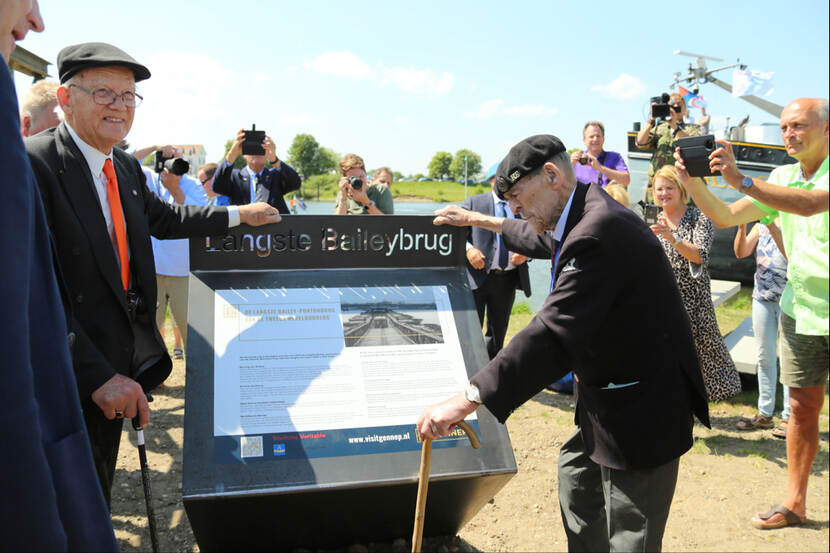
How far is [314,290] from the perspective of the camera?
283cm

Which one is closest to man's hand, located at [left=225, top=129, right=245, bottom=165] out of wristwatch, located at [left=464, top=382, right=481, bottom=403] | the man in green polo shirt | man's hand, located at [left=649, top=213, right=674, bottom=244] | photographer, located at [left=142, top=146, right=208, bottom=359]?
photographer, located at [left=142, top=146, right=208, bottom=359]

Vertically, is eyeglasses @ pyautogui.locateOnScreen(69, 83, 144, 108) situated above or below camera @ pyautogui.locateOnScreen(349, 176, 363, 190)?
above

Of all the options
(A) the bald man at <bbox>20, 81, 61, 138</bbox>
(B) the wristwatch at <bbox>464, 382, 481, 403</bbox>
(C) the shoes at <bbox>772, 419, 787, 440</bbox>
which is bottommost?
(C) the shoes at <bbox>772, 419, 787, 440</bbox>

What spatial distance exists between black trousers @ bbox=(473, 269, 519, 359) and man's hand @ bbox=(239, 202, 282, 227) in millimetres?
2809

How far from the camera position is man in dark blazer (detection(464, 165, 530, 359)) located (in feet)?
16.9

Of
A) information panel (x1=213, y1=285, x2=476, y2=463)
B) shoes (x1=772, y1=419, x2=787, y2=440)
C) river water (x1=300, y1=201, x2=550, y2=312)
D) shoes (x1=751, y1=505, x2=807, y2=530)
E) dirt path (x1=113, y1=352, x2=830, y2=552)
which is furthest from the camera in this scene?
river water (x1=300, y1=201, x2=550, y2=312)

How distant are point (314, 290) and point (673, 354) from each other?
64.1 inches

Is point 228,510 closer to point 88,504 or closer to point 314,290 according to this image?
point 314,290

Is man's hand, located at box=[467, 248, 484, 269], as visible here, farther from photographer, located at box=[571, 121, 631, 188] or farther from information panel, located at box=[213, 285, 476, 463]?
photographer, located at box=[571, 121, 631, 188]

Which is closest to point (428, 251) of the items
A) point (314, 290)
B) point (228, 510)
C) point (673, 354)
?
point (314, 290)

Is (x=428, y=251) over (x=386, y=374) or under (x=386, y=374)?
over

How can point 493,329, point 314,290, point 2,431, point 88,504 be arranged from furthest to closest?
point 493,329, point 314,290, point 88,504, point 2,431

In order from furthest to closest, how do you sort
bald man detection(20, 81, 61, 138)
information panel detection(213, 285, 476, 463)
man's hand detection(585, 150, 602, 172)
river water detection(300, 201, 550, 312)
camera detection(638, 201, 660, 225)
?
Answer: 1. river water detection(300, 201, 550, 312)
2. man's hand detection(585, 150, 602, 172)
3. camera detection(638, 201, 660, 225)
4. bald man detection(20, 81, 61, 138)
5. information panel detection(213, 285, 476, 463)

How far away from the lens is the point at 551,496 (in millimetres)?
3854
